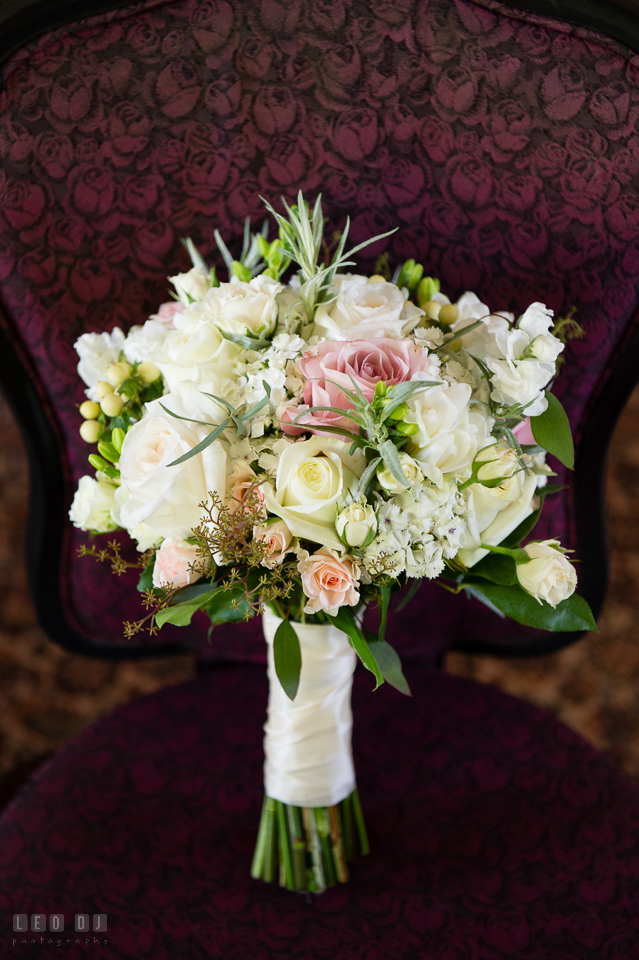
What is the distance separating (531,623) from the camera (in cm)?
80

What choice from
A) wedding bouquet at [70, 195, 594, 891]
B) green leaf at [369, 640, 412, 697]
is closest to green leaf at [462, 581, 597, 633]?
wedding bouquet at [70, 195, 594, 891]

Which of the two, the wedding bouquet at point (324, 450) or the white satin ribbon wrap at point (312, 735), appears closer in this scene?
the wedding bouquet at point (324, 450)

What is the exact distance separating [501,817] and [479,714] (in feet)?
0.56

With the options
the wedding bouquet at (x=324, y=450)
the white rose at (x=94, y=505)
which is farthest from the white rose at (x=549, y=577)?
the white rose at (x=94, y=505)

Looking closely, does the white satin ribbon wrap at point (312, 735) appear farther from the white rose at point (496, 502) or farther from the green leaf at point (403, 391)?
the green leaf at point (403, 391)

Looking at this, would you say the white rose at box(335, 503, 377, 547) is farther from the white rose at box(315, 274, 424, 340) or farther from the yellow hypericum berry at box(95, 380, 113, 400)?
the yellow hypericum berry at box(95, 380, 113, 400)

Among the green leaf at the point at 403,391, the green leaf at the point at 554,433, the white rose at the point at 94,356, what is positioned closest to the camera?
the green leaf at the point at 403,391

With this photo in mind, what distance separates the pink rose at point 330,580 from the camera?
0.69 metres

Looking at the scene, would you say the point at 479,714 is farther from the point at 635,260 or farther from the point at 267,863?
the point at 635,260

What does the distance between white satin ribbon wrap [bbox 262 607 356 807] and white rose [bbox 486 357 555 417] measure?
1.20ft

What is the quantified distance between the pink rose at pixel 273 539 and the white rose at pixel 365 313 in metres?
0.19

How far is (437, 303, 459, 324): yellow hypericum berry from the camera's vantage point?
828 millimetres

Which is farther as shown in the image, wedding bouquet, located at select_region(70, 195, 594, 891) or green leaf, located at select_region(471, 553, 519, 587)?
green leaf, located at select_region(471, 553, 519, 587)

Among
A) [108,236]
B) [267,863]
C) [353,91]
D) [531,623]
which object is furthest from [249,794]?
[353,91]
